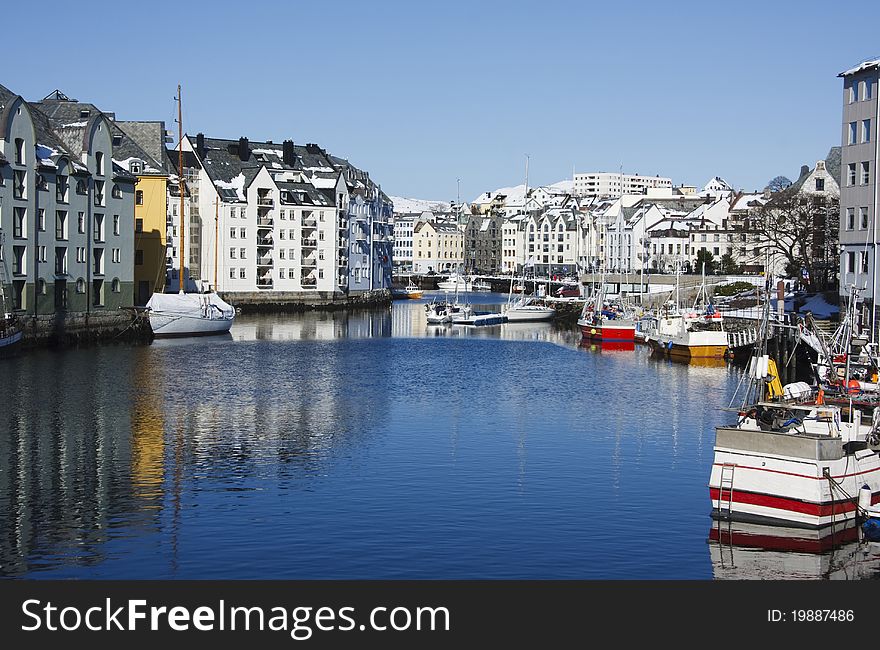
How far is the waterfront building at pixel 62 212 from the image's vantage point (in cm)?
6988

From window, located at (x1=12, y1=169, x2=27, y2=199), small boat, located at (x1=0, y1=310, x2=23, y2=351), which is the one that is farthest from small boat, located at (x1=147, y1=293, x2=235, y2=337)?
small boat, located at (x1=0, y1=310, x2=23, y2=351)

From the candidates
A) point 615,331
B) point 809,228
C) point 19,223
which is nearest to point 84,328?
point 19,223

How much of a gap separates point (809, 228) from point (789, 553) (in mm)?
71855

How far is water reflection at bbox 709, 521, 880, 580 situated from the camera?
24000 mm

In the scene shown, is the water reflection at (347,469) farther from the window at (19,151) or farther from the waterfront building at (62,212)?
the window at (19,151)

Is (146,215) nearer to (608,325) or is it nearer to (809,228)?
(608,325)

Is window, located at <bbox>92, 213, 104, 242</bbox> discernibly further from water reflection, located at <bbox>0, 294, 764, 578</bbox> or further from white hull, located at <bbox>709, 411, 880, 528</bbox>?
white hull, located at <bbox>709, 411, 880, 528</bbox>

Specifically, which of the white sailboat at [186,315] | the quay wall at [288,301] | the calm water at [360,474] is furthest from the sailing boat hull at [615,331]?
the quay wall at [288,301]

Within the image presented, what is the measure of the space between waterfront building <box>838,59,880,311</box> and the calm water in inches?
355

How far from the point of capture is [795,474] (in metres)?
25.6

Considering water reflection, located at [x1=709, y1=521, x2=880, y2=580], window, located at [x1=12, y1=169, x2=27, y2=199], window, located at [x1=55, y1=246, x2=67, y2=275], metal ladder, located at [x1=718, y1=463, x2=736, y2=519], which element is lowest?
water reflection, located at [x1=709, y1=521, x2=880, y2=580]

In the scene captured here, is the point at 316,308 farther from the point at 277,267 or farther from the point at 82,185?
the point at 82,185
